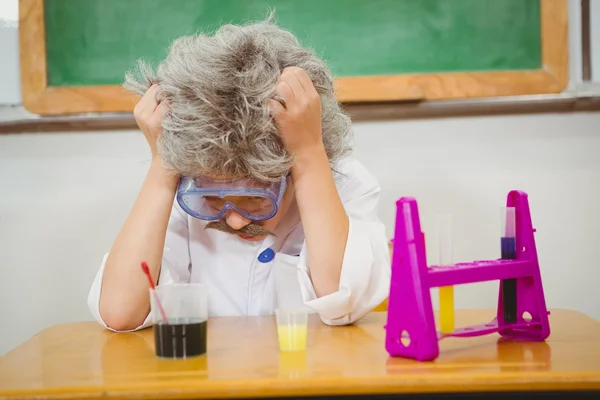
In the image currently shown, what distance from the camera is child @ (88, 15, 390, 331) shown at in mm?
1362

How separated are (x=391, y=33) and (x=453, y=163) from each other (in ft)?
1.56

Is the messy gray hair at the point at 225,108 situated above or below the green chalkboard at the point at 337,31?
below

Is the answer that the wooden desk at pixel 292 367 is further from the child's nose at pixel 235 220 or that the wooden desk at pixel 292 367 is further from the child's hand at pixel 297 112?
the child's hand at pixel 297 112

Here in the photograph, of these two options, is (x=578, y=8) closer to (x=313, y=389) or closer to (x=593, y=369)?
(x=593, y=369)

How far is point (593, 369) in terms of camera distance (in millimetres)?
976

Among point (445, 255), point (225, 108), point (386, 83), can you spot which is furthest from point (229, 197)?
point (386, 83)

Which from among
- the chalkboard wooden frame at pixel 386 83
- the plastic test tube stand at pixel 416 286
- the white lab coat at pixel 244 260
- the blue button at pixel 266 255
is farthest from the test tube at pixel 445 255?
the chalkboard wooden frame at pixel 386 83

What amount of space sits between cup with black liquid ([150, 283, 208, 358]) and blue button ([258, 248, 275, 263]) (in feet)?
1.81

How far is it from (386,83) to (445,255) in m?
1.06

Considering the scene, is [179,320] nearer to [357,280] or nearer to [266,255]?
[357,280]

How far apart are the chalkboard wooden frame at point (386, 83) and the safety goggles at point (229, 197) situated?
0.74 metres

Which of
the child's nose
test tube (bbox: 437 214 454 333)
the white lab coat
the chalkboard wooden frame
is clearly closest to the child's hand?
the child's nose

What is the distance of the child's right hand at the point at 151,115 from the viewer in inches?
58.0

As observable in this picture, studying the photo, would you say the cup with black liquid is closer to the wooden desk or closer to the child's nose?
the wooden desk
